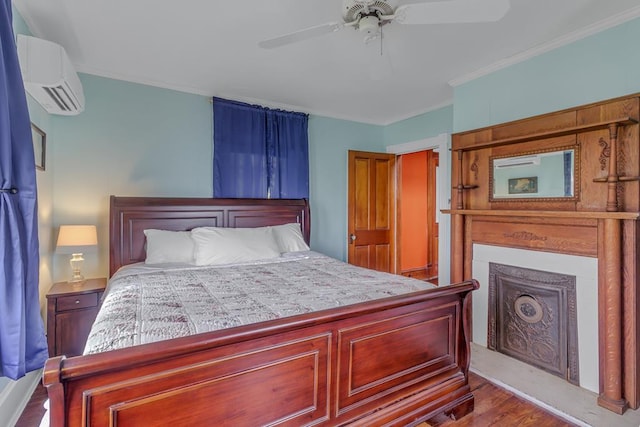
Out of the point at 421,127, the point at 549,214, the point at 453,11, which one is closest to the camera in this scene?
the point at 453,11

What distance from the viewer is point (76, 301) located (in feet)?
8.32

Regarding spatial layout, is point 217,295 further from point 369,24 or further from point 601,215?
point 601,215

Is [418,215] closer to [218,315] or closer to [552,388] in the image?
[552,388]

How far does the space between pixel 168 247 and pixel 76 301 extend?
30.1 inches

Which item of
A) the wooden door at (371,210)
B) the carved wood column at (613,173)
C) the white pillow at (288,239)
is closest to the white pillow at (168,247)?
the white pillow at (288,239)

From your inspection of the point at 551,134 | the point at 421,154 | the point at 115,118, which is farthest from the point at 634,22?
the point at 115,118

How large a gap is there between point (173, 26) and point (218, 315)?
2.07 metres

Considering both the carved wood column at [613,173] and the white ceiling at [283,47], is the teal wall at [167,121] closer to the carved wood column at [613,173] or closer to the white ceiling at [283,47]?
the white ceiling at [283,47]

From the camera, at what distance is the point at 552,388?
2.28 metres

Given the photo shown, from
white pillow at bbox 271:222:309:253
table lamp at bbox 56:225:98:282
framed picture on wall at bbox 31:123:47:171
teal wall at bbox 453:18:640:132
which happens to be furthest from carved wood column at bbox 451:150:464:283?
framed picture on wall at bbox 31:123:47:171

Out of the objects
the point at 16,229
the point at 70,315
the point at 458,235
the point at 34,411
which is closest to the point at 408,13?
the point at 458,235

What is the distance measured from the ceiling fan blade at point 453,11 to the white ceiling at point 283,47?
0.43 meters

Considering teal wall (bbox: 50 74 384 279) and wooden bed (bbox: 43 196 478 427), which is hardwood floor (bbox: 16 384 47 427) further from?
wooden bed (bbox: 43 196 478 427)

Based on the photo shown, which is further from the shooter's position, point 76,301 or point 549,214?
point 76,301
